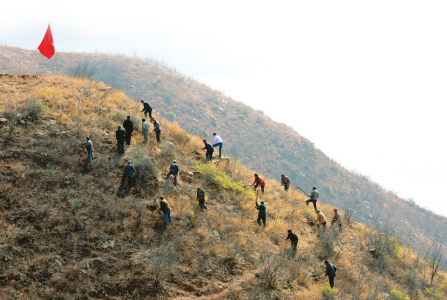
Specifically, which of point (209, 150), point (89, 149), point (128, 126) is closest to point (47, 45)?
point (128, 126)

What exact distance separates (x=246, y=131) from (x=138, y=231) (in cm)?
7161

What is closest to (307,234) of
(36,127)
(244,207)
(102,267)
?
(244,207)

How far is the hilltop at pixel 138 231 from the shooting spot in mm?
7297

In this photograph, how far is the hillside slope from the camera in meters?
58.1

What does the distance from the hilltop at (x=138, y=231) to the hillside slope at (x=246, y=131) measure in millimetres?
36905

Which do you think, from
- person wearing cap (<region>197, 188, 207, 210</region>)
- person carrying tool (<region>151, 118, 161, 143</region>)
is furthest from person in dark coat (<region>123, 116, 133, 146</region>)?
person wearing cap (<region>197, 188, 207, 210</region>)

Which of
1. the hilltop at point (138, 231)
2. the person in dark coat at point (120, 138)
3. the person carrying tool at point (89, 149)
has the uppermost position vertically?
the person in dark coat at point (120, 138)

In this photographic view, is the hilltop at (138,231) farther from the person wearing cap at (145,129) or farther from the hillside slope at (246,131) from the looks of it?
the hillside slope at (246,131)

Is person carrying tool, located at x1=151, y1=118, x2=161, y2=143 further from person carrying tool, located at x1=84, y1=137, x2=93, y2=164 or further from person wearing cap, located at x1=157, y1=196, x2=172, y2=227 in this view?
person wearing cap, located at x1=157, y1=196, x2=172, y2=227

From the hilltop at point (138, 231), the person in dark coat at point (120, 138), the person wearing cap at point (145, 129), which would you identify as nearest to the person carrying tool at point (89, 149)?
the hilltop at point (138, 231)

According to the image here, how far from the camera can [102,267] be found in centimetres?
742

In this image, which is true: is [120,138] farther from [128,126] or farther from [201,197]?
[201,197]

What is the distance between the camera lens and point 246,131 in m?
79.2

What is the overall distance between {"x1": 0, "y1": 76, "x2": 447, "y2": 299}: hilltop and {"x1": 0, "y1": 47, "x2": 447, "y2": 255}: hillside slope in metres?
36.9
